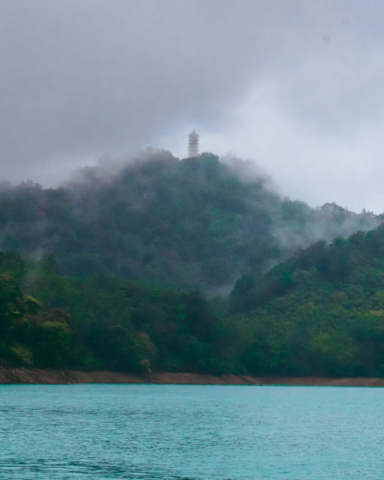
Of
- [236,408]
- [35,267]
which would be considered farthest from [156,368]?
[236,408]

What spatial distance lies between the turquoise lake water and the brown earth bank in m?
28.7

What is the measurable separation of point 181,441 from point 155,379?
273 feet

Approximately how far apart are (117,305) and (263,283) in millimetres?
63840

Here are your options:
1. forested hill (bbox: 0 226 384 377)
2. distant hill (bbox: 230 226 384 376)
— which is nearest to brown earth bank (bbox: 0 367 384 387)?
forested hill (bbox: 0 226 384 377)

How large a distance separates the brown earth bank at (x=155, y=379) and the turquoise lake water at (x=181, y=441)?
2875 centimetres

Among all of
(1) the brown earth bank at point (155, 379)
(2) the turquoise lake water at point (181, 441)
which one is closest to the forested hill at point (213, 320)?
(1) the brown earth bank at point (155, 379)

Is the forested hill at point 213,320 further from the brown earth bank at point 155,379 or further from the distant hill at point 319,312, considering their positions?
the brown earth bank at point 155,379

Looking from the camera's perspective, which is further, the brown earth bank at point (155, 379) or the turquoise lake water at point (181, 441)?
the brown earth bank at point (155, 379)

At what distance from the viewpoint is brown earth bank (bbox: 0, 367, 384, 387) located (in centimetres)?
10638

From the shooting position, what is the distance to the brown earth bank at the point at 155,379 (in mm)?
106375

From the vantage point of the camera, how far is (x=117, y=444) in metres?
43.2

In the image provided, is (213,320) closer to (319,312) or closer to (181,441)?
(319,312)

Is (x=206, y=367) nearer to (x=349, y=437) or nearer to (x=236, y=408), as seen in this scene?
(x=236, y=408)

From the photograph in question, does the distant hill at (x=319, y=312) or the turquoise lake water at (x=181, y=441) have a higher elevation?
the distant hill at (x=319, y=312)
